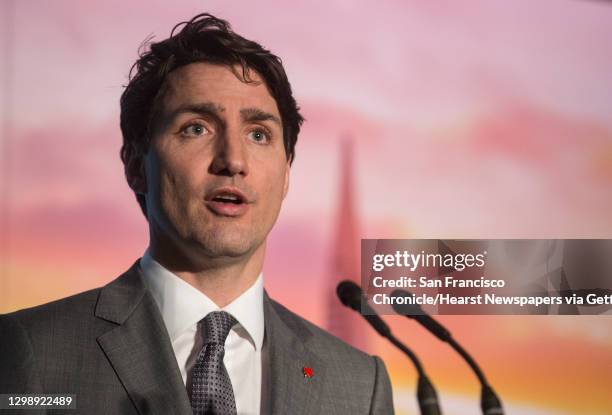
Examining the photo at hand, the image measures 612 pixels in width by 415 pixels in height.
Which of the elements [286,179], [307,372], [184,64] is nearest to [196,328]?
Result: [307,372]

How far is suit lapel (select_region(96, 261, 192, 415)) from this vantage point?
2311 millimetres

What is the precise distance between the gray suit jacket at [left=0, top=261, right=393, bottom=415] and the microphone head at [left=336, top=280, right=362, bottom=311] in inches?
15.6

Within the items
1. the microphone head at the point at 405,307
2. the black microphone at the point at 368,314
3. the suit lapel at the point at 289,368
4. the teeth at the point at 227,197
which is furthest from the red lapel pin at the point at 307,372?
the teeth at the point at 227,197

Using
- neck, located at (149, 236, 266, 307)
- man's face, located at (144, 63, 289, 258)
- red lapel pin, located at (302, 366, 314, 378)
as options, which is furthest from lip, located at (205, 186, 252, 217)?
red lapel pin, located at (302, 366, 314, 378)

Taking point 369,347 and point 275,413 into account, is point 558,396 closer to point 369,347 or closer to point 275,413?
point 369,347

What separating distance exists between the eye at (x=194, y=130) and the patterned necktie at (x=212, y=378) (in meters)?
0.58

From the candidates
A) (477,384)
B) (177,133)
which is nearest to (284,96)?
(177,133)

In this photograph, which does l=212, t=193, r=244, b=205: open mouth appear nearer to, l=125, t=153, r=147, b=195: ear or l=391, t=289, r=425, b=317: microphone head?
l=125, t=153, r=147, b=195: ear

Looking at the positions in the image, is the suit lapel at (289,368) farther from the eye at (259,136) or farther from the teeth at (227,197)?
the eye at (259,136)

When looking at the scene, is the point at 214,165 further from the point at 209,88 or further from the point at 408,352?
the point at 408,352

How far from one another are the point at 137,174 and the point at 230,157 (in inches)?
15.1

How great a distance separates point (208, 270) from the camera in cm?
250

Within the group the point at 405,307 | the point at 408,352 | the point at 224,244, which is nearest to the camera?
the point at 224,244

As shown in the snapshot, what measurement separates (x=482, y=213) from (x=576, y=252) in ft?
1.37
